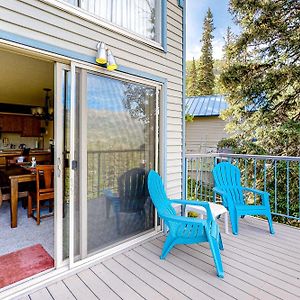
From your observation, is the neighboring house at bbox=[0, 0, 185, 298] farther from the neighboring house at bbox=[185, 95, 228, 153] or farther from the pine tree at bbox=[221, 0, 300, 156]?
the neighboring house at bbox=[185, 95, 228, 153]

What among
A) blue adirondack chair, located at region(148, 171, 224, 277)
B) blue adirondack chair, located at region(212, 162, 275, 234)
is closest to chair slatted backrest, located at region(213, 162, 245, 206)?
blue adirondack chair, located at region(212, 162, 275, 234)

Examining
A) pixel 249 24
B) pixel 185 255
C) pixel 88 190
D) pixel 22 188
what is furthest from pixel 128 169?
pixel 249 24

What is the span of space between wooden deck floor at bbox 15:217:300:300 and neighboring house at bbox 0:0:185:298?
226mm

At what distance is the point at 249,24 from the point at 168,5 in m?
4.98

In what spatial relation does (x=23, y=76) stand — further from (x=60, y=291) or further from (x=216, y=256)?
(x=216, y=256)

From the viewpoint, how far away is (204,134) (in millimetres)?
11297

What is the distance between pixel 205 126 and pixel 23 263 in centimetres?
999

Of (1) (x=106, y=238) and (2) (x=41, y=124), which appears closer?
(1) (x=106, y=238)

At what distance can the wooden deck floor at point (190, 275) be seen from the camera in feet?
6.49

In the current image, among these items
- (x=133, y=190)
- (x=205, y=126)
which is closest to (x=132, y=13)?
(x=133, y=190)

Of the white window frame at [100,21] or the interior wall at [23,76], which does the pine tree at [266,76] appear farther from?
the interior wall at [23,76]

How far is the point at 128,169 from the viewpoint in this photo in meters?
2.88

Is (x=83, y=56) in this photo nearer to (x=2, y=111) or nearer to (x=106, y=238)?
(x=106, y=238)

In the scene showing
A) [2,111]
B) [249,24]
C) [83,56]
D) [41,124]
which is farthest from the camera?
[41,124]
